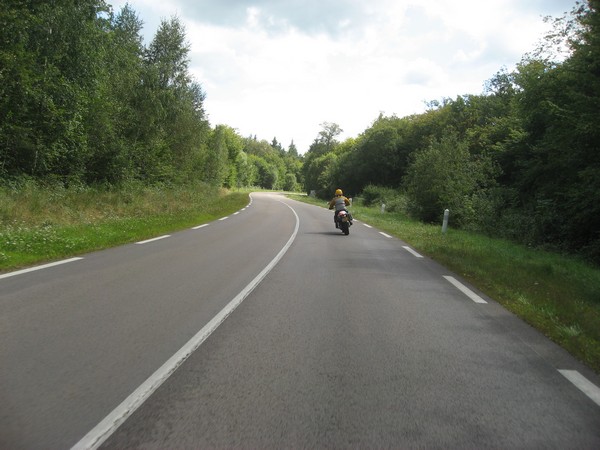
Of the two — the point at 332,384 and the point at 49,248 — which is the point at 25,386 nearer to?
the point at 332,384

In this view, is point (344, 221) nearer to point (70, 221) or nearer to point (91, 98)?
point (70, 221)

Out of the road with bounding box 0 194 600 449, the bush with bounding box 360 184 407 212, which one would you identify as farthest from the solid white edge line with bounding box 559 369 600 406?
the bush with bounding box 360 184 407 212

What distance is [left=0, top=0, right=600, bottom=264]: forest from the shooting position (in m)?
14.8

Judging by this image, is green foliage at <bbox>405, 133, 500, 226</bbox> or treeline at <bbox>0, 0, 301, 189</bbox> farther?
green foliage at <bbox>405, 133, 500, 226</bbox>

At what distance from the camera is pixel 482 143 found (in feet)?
117

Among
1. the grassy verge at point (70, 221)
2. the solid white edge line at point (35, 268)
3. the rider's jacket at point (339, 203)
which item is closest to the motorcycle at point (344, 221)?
the rider's jacket at point (339, 203)

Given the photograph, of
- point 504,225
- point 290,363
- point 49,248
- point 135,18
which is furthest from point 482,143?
point 290,363

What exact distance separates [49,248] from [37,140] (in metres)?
9.19

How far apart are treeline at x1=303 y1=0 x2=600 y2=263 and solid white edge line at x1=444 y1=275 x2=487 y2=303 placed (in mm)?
5789

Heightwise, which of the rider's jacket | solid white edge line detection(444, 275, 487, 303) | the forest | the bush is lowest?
the bush

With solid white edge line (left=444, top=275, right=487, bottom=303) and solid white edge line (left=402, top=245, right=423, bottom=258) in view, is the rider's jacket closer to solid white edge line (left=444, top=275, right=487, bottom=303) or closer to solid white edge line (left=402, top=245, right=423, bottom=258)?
solid white edge line (left=402, top=245, right=423, bottom=258)

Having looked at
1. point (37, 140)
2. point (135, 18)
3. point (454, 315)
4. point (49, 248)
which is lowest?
point (49, 248)

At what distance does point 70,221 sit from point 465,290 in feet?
41.2

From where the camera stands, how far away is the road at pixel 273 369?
2.84m
